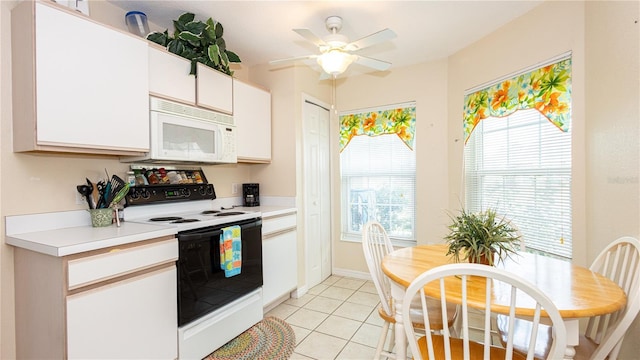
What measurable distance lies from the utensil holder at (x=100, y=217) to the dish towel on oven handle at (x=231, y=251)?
710 millimetres

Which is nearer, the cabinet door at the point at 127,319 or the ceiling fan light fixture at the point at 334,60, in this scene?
the cabinet door at the point at 127,319

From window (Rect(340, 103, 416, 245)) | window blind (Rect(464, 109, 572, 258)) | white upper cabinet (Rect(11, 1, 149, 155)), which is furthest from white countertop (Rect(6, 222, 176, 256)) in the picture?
window blind (Rect(464, 109, 572, 258))

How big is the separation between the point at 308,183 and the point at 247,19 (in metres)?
1.69

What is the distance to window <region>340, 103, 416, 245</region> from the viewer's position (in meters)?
3.37

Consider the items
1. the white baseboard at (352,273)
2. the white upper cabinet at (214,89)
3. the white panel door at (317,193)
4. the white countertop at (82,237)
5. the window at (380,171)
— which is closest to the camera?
the white countertop at (82,237)

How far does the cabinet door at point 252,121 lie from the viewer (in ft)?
8.82

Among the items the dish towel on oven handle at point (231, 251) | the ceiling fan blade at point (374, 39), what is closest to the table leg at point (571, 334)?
the ceiling fan blade at point (374, 39)

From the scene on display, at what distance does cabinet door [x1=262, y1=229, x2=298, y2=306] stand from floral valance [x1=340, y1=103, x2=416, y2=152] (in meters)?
1.49

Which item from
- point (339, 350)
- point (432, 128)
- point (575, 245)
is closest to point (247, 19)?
point (432, 128)

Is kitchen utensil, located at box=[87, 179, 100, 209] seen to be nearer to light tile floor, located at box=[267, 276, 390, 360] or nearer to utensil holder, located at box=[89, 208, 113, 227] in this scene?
utensil holder, located at box=[89, 208, 113, 227]

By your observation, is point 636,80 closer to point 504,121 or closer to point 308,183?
point 504,121

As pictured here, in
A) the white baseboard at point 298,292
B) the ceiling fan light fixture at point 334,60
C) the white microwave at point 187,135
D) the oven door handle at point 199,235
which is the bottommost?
the white baseboard at point 298,292

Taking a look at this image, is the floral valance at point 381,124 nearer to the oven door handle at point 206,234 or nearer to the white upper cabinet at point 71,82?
the oven door handle at point 206,234

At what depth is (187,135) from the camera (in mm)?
2197
